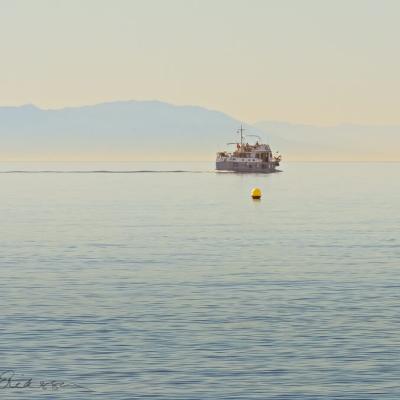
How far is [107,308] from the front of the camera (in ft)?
150

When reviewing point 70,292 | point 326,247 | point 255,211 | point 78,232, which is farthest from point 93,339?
point 255,211

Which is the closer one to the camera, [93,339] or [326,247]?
[93,339]

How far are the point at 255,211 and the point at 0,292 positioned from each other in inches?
3304

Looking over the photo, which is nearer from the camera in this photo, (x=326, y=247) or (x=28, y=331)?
(x=28, y=331)

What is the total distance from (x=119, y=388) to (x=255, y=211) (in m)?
101

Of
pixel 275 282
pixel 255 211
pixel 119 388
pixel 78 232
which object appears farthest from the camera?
pixel 255 211

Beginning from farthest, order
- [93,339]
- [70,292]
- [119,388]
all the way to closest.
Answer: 1. [70,292]
2. [93,339]
3. [119,388]

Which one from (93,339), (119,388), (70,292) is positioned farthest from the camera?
(70,292)

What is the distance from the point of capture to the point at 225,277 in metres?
57.3

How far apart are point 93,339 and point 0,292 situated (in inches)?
522

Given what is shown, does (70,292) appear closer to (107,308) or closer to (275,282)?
(107,308)

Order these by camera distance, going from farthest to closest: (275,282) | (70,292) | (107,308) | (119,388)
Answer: (275,282) < (70,292) < (107,308) < (119,388)

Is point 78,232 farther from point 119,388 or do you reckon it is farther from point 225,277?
point 119,388

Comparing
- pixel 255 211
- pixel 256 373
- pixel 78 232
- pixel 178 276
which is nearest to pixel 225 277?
pixel 178 276
